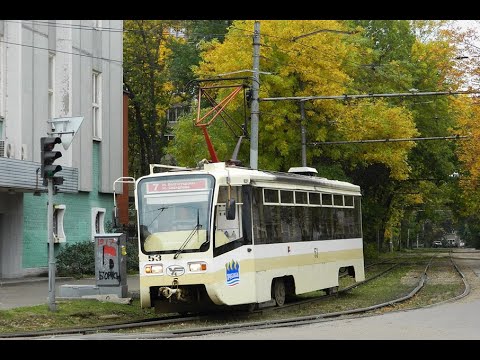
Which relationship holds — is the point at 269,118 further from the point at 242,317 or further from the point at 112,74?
the point at 242,317

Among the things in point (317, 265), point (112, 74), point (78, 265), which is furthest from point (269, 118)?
point (317, 265)

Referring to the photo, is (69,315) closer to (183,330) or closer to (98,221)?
(183,330)

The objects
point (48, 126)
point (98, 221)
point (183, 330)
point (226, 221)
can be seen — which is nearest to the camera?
point (183, 330)

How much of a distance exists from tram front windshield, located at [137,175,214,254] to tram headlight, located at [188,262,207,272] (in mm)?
271

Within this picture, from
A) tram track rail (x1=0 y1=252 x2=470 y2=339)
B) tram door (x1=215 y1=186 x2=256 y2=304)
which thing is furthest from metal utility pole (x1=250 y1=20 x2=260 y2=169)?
tram door (x1=215 y1=186 x2=256 y2=304)

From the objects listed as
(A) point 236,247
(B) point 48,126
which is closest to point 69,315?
(A) point 236,247

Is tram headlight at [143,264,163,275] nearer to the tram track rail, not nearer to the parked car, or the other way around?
the tram track rail

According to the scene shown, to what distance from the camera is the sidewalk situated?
2083 cm

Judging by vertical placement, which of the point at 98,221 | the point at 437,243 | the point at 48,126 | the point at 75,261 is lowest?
the point at 75,261

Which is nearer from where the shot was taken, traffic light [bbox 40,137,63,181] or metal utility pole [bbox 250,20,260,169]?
traffic light [bbox 40,137,63,181]

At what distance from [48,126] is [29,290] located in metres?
6.82

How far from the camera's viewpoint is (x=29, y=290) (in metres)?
25.0

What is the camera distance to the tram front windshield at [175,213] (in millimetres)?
17312

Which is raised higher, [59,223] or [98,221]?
[98,221]
